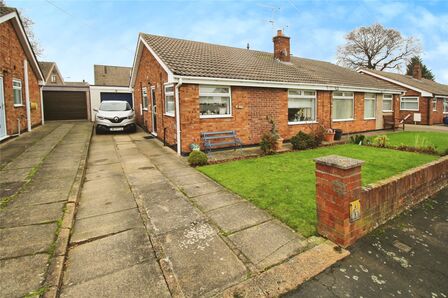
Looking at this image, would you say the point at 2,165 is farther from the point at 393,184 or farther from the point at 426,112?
the point at 426,112

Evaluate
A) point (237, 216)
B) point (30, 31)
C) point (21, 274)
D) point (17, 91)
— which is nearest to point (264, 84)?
point (237, 216)

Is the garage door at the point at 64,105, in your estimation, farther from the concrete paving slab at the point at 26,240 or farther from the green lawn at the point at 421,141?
the green lawn at the point at 421,141

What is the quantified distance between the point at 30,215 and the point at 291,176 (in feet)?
17.2

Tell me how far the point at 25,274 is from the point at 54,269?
266 millimetres

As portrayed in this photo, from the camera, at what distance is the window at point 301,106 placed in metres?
11.9

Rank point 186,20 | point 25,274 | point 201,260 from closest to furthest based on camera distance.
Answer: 1. point 25,274
2. point 201,260
3. point 186,20

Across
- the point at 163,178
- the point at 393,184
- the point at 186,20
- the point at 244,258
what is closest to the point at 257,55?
the point at 186,20

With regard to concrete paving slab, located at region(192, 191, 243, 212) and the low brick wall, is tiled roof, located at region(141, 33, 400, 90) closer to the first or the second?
concrete paving slab, located at region(192, 191, 243, 212)

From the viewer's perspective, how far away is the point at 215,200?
4852 mm

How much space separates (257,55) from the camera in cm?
1504

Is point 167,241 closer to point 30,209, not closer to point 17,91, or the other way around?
point 30,209

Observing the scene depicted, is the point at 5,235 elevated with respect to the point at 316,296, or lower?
elevated

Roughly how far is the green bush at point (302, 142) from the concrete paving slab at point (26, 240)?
860cm

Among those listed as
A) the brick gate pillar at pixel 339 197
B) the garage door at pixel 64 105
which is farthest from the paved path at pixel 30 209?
the garage door at pixel 64 105
